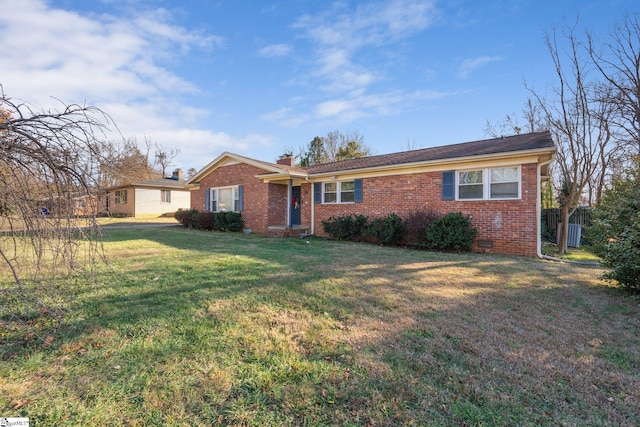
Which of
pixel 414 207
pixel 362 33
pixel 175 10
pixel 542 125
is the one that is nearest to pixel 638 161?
pixel 414 207

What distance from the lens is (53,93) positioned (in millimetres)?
2801

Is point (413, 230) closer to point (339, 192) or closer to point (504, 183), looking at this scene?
point (504, 183)

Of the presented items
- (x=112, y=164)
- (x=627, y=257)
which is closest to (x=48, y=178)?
(x=112, y=164)

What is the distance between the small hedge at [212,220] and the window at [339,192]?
478cm

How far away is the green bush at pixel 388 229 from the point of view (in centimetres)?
1095

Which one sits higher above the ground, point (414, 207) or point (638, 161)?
point (638, 161)

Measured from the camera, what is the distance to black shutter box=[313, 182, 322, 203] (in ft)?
46.8

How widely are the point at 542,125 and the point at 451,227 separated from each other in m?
14.5

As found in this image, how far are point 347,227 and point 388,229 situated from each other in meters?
2.02

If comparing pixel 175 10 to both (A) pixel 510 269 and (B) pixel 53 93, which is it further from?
(A) pixel 510 269

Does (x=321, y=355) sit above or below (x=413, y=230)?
below

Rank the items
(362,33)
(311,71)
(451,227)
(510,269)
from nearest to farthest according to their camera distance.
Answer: (510,269) < (451,227) < (362,33) < (311,71)

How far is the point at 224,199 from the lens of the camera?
55.5 feet

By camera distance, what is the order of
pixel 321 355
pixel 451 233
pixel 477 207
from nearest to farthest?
pixel 321 355 → pixel 451 233 → pixel 477 207
